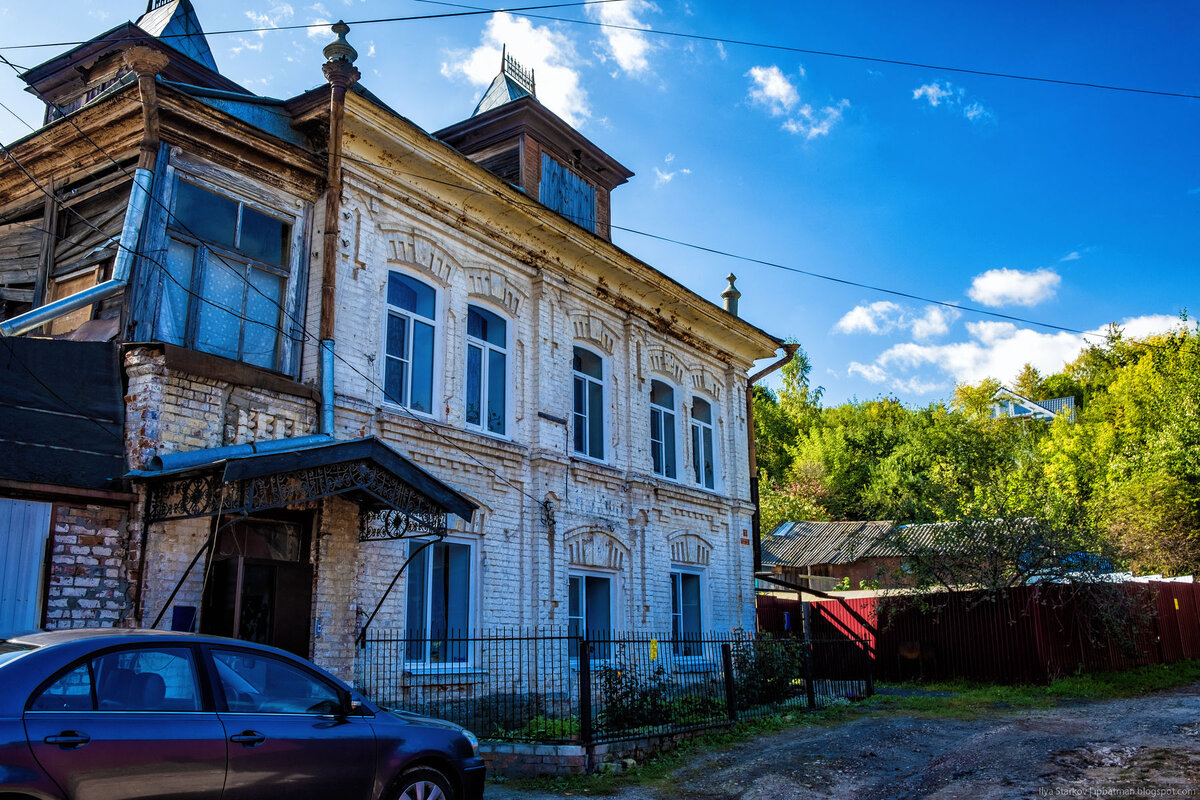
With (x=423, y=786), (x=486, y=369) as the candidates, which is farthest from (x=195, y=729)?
(x=486, y=369)

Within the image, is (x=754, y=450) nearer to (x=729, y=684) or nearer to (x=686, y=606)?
(x=686, y=606)

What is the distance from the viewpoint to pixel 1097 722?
1215 cm

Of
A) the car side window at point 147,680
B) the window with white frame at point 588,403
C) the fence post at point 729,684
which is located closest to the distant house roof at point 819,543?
the window with white frame at point 588,403

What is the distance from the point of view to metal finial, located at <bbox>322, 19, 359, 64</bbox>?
11.1 meters

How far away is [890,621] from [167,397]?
578 inches

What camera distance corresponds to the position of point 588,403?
15648 millimetres

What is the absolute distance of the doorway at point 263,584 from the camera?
9164 mm

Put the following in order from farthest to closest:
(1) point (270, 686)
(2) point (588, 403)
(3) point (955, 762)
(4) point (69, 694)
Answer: (2) point (588, 403), (3) point (955, 762), (1) point (270, 686), (4) point (69, 694)

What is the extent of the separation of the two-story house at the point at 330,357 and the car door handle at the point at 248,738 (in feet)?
10.5

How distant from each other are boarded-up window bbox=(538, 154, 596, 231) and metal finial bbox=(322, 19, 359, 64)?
4646mm

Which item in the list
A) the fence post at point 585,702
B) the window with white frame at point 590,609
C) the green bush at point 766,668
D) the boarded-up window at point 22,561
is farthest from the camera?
the window with white frame at point 590,609

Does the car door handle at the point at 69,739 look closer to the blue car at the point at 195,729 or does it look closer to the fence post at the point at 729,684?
the blue car at the point at 195,729

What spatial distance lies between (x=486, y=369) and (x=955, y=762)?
307 inches

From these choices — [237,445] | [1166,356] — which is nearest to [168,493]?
[237,445]
